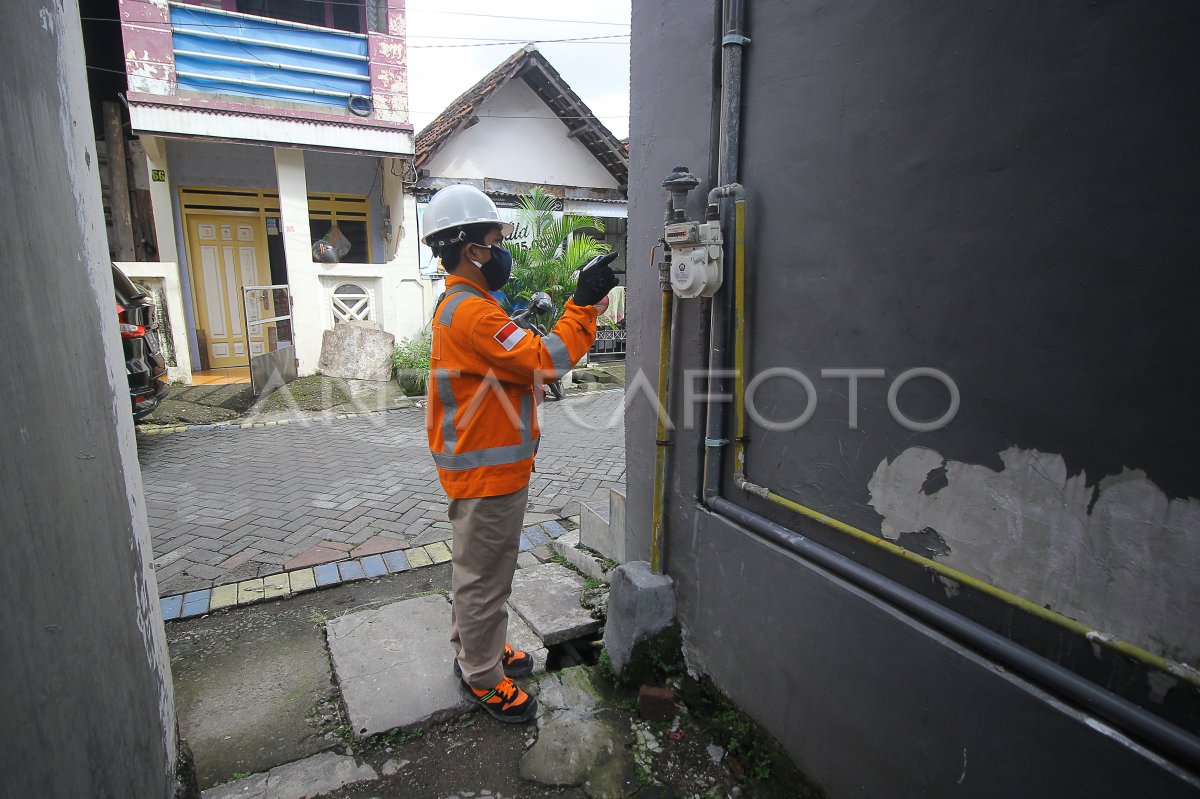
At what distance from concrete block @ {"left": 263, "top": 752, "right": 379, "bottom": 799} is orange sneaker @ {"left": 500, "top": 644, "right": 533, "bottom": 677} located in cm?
71

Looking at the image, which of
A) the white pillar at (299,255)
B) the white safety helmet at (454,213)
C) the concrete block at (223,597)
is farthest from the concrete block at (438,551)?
the white pillar at (299,255)

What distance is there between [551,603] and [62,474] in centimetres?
256

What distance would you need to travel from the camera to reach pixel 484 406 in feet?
8.36

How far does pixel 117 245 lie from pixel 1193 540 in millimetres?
13009

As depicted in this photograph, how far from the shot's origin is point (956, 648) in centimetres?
168

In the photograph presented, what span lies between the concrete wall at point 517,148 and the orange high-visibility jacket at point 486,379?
10123 millimetres

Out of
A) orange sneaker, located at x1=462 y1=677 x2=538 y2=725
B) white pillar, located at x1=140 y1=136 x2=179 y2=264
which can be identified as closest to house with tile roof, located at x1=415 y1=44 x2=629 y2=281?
white pillar, located at x1=140 y1=136 x2=179 y2=264

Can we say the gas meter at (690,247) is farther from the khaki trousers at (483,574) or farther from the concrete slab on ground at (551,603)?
the concrete slab on ground at (551,603)

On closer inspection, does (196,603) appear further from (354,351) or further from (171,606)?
(354,351)

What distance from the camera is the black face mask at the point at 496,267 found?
2750mm

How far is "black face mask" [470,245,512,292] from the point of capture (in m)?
2.75

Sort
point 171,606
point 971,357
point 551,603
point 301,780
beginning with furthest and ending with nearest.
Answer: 1. point 171,606
2. point 551,603
3. point 301,780
4. point 971,357


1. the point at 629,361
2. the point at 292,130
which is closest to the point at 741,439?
the point at 629,361

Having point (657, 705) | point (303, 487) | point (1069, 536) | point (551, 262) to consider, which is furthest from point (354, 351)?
point (1069, 536)
